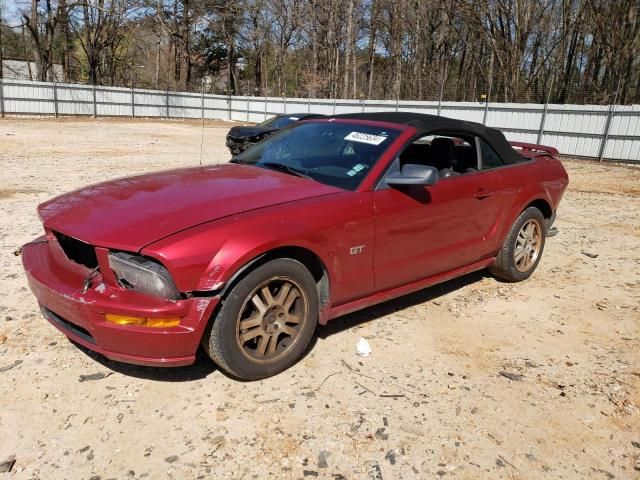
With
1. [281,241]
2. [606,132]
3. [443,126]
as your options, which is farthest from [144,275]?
[606,132]

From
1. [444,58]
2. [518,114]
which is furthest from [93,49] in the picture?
[518,114]

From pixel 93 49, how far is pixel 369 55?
69.7ft

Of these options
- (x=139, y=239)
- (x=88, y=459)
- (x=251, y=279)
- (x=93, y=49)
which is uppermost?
(x=93, y=49)

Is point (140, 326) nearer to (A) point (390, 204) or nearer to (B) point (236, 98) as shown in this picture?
(A) point (390, 204)

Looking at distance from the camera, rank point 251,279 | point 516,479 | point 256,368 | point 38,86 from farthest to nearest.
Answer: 1. point 38,86
2. point 256,368
3. point 251,279
4. point 516,479

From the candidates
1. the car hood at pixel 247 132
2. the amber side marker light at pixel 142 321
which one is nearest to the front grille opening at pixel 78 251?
the amber side marker light at pixel 142 321

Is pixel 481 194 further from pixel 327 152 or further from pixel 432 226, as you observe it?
pixel 327 152

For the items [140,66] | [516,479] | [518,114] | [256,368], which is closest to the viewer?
[516,479]

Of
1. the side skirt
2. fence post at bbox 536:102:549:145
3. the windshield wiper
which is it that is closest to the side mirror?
the windshield wiper

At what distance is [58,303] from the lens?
2.80 m

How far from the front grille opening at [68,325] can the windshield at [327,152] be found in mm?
1731

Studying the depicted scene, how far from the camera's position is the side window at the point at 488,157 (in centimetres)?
439

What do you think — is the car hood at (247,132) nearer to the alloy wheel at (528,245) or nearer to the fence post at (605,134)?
the alloy wheel at (528,245)

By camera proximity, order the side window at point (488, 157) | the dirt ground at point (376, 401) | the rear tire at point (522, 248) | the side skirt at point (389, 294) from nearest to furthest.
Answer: the dirt ground at point (376, 401)
the side skirt at point (389, 294)
the side window at point (488, 157)
the rear tire at point (522, 248)
